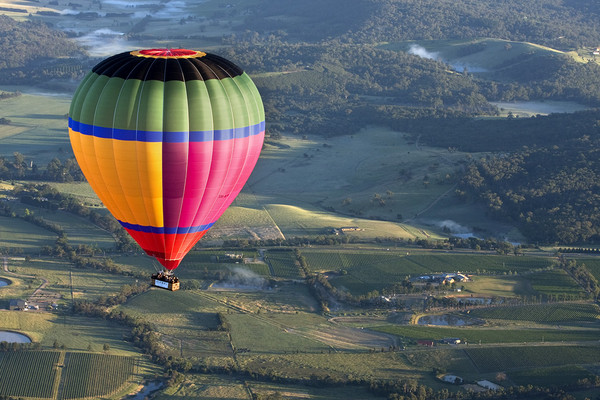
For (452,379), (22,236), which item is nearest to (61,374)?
(452,379)

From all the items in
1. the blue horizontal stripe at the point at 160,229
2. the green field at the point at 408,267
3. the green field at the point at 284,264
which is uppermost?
the blue horizontal stripe at the point at 160,229

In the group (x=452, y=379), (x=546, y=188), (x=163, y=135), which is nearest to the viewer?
(x=163, y=135)

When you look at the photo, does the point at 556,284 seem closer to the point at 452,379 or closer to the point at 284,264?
the point at 452,379

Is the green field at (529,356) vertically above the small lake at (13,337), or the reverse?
the green field at (529,356)

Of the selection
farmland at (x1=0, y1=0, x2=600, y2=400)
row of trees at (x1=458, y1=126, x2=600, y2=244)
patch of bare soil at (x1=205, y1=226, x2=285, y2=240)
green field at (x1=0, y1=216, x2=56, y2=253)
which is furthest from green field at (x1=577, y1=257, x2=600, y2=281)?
green field at (x1=0, y1=216, x2=56, y2=253)

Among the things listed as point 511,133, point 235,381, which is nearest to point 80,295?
point 235,381

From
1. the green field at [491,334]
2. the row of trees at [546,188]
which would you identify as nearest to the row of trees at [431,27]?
the row of trees at [546,188]

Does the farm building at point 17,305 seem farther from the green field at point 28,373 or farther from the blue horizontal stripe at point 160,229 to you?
the blue horizontal stripe at point 160,229
